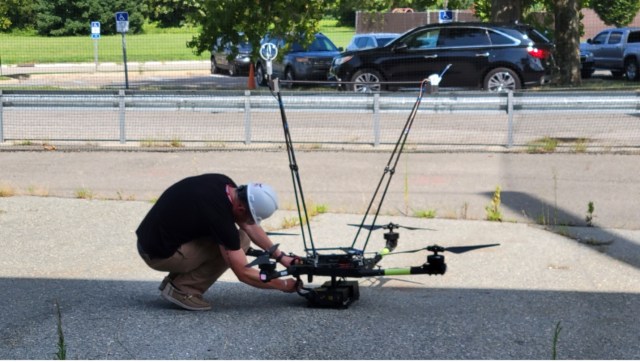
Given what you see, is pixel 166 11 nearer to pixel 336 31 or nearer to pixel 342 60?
pixel 336 31

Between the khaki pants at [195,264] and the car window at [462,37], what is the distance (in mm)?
17895

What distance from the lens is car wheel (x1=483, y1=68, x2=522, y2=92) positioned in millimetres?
24109

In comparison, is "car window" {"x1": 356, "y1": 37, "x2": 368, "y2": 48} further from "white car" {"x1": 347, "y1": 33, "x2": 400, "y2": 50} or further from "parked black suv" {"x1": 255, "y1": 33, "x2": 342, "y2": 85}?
"parked black suv" {"x1": 255, "y1": 33, "x2": 342, "y2": 85}

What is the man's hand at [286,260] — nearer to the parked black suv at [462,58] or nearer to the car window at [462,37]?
the parked black suv at [462,58]

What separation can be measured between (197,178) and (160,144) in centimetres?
1002

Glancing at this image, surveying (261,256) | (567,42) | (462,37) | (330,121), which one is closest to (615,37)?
(567,42)

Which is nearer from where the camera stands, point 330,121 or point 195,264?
point 195,264

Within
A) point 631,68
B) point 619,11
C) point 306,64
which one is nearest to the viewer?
point 306,64

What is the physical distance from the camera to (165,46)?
50.9 metres

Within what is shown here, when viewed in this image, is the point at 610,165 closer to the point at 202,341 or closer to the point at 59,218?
the point at 59,218

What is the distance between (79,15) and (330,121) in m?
41.9

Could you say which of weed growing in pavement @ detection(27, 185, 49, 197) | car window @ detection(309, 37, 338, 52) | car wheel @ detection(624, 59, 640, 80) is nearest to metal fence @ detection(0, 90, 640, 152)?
weed growing in pavement @ detection(27, 185, 49, 197)

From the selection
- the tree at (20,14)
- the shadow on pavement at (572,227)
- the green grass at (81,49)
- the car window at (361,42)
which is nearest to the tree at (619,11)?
the green grass at (81,49)

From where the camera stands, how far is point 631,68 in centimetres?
3425
